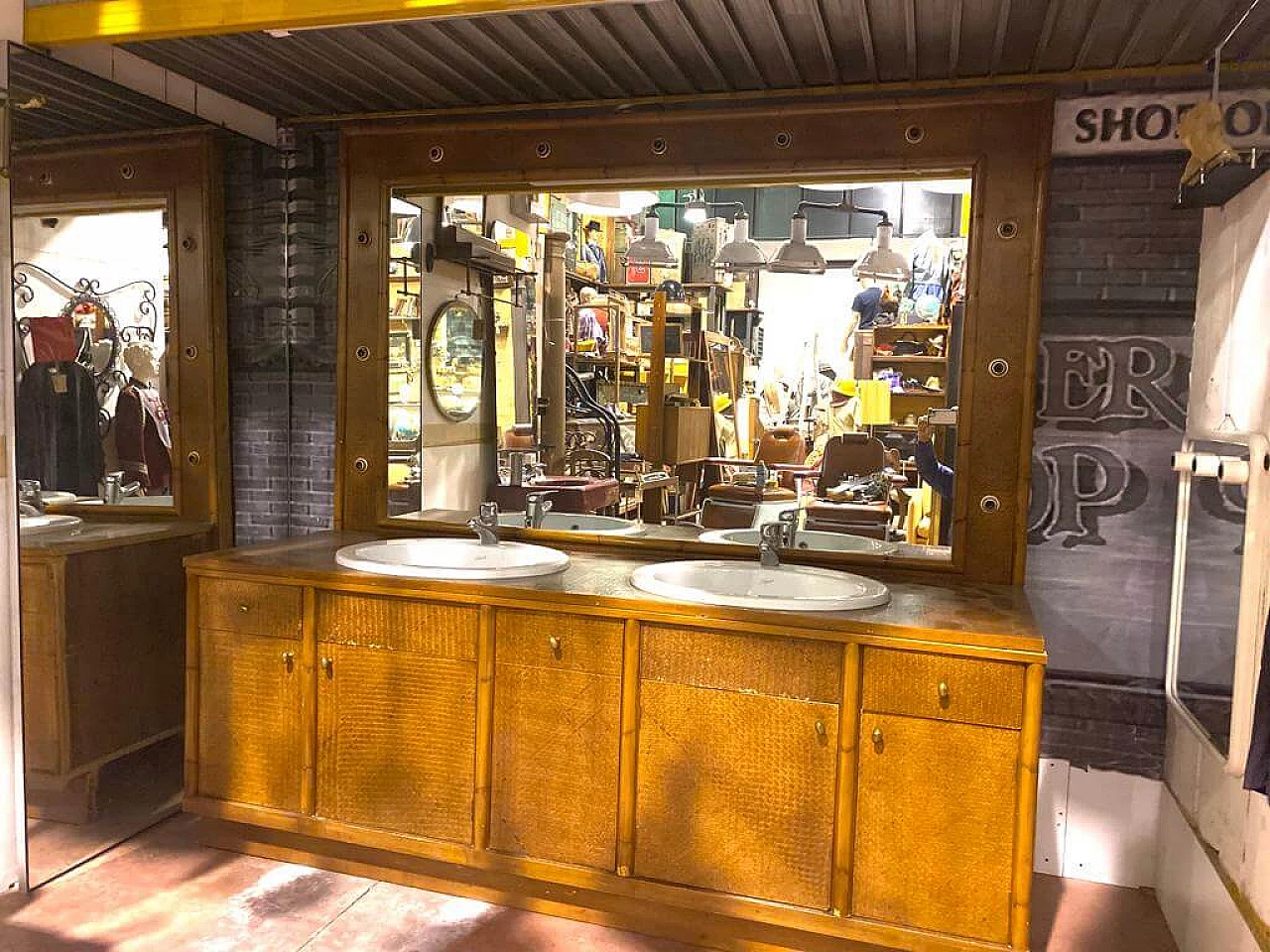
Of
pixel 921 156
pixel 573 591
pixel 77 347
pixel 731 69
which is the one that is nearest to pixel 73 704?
pixel 77 347

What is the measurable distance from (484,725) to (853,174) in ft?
6.31

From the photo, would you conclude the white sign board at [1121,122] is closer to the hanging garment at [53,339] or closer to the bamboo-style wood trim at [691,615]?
the bamboo-style wood trim at [691,615]

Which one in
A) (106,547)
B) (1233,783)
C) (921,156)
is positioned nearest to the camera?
(1233,783)

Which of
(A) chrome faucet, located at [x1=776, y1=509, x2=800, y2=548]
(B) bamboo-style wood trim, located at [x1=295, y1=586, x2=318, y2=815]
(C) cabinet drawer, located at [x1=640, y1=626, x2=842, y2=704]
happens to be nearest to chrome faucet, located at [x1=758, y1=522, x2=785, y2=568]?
(A) chrome faucet, located at [x1=776, y1=509, x2=800, y2=548]

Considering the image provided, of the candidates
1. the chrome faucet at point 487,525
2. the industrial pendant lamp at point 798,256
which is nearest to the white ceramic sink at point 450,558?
the chrome faucet at point 487,525

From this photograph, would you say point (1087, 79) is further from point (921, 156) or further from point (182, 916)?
point (182, 916)

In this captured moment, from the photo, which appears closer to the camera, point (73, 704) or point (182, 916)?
point (182, 916)

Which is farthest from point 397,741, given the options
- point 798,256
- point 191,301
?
point 798,256

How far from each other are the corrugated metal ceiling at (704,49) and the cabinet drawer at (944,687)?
157cm

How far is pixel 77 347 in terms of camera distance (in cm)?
297

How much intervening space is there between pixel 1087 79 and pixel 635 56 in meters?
1.27

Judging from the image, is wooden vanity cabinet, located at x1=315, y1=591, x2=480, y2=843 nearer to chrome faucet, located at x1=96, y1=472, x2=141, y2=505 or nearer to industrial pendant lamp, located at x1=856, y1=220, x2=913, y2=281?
chrome faucet, located at x1=96, y1=472, x2=141, y2=505

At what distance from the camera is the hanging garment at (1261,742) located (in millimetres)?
1706

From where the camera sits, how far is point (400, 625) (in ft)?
9.16
